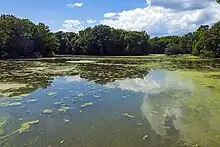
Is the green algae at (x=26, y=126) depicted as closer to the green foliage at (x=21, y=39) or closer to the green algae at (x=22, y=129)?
the green algae at (x=22, y=129)

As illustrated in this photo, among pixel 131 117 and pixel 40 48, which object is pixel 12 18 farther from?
pixel 131 117

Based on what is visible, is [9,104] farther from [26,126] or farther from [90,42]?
[90,42]

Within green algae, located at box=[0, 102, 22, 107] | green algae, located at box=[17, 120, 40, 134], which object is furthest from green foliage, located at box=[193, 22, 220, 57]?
green algae, located at box=[17, 120, 40, 134]

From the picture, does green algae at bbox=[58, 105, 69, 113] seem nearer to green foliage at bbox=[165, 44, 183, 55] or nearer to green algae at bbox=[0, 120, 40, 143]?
green algae at bbox=[0, 120, 40, 143]

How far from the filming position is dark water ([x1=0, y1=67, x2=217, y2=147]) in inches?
283

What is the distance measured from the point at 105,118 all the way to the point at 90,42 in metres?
69.4

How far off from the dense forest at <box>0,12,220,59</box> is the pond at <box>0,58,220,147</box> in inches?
1584

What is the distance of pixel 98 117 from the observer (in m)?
9.57

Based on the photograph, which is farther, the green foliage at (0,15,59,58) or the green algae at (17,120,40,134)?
the green foliage at (0,15,59,58)

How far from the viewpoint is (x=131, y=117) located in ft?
31.6

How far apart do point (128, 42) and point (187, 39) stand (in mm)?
19107

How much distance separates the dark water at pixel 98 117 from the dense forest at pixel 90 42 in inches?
1585

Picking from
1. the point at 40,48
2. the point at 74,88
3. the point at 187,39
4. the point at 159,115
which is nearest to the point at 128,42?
the point at 187,39

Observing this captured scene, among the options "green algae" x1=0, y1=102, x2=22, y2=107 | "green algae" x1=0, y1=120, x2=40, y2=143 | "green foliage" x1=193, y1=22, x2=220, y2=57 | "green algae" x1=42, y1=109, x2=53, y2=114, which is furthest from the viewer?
"green foliage" x1=193, y1=22, x2=220, y2=57
